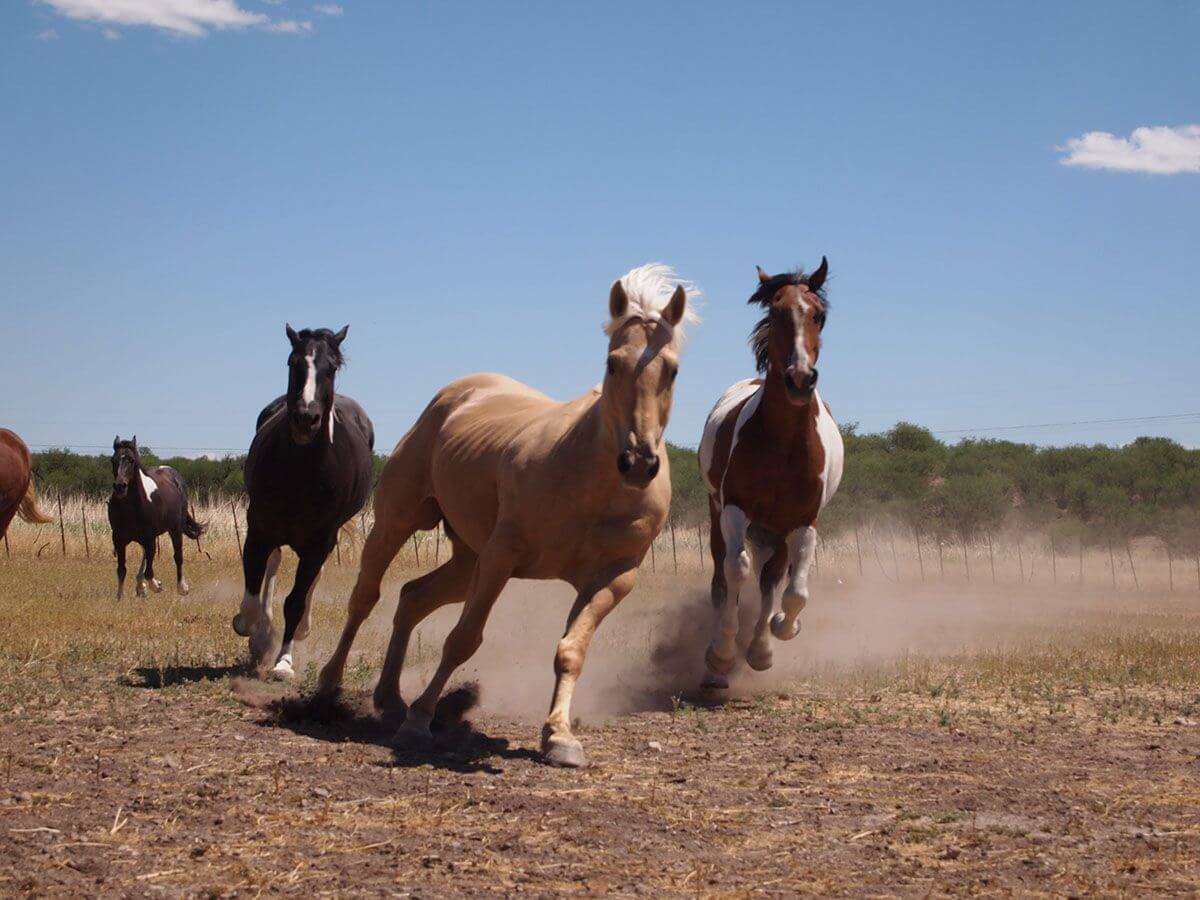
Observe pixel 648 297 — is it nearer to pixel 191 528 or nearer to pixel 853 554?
pixel 191 528

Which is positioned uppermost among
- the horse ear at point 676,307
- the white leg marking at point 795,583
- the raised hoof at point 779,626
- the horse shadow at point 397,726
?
the horse ear at point 676,307

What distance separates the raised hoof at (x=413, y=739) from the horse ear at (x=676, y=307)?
240cm

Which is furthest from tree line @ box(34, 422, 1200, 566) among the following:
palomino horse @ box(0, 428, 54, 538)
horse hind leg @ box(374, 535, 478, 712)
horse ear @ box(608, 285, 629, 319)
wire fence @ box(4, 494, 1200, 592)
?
horse ear @ box(608, 285, 629, 319)

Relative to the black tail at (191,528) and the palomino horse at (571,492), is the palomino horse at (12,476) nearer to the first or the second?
the black tail at (191,528)

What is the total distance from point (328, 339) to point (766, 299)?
3.08 m

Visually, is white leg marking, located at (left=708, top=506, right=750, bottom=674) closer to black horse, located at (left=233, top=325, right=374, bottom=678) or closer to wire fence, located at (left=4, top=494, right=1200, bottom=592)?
black horse, located at (left=233, top=325, right=374, bottom=678)

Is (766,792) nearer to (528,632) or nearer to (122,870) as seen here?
(122,870)

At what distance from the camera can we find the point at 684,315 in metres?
6.23

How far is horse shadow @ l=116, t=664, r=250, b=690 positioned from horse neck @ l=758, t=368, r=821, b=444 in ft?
13.3

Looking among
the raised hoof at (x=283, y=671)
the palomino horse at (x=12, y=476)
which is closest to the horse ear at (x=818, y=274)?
the raised hoof at (x=283, y=671)

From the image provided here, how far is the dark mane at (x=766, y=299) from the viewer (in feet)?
28.6

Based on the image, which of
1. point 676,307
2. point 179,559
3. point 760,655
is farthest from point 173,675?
point 179,559

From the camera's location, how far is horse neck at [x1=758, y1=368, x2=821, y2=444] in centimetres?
856

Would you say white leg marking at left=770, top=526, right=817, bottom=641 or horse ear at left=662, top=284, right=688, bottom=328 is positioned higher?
horse ear at left=662, top=284, right=688, bottom=328
